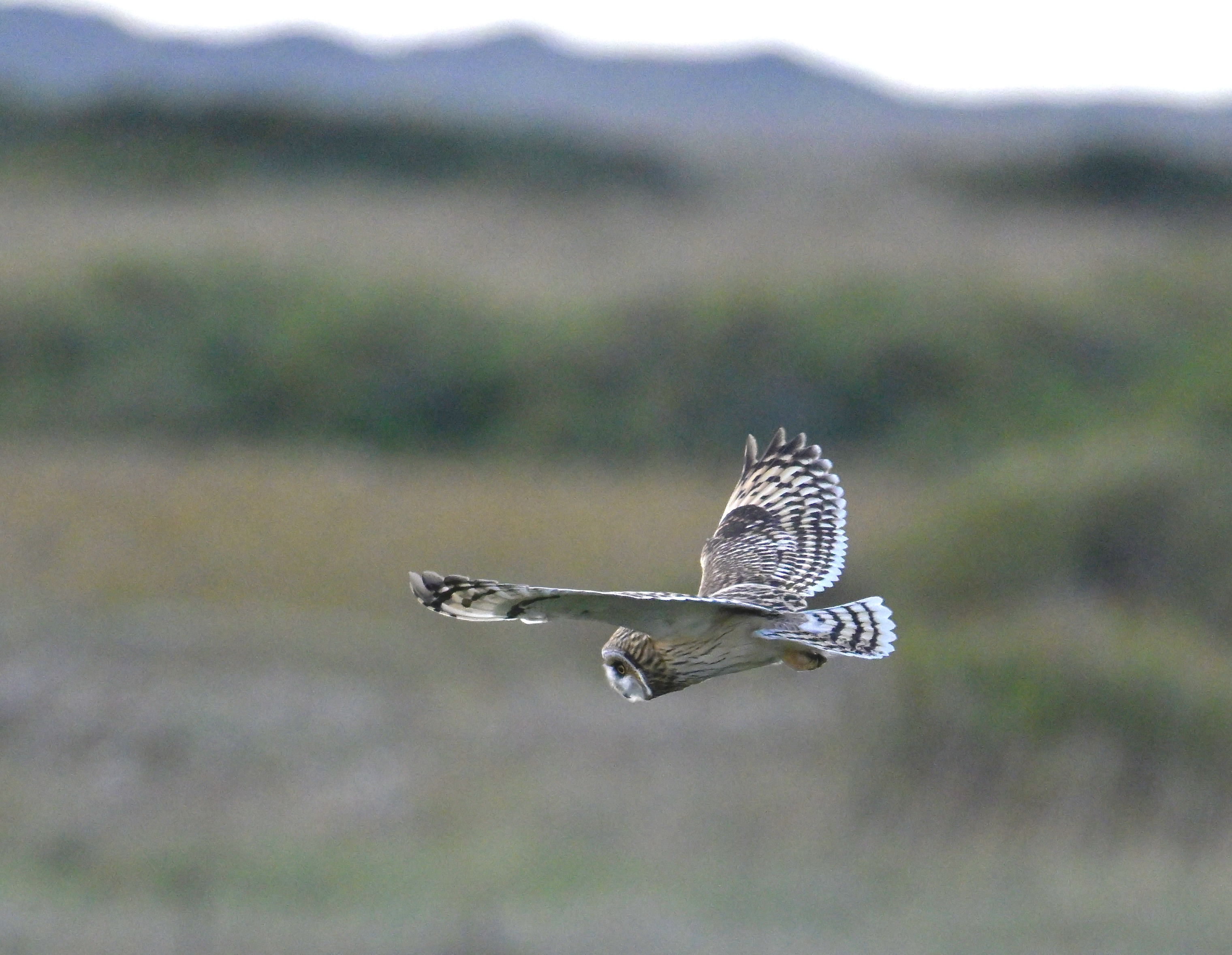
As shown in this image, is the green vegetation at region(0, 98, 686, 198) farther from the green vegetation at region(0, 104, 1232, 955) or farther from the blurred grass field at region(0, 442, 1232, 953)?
the blurred grass field at region(0, 442, 1232, 953)

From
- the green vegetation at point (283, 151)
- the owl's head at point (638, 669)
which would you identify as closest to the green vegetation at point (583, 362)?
the green vegetation at point (283, 151)

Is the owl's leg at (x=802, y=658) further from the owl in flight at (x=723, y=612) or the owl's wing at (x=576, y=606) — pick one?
the owl's wing at (x=576, y=606)

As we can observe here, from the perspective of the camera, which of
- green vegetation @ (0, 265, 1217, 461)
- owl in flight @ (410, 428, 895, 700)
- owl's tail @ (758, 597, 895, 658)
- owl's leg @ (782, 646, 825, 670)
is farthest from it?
green vegetation @ (0, 265, 1217, 461)

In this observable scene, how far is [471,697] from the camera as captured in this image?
1465 centimetres

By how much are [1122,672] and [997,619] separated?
5.63 ft

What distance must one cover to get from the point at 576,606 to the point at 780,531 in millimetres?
1436

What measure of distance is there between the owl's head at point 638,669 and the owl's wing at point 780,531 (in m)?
0.23

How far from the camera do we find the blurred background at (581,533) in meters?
11.8

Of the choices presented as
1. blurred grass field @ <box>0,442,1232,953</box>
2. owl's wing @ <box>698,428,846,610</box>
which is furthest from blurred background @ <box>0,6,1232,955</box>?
owl's wing @ <box>698,428,846,610</box>

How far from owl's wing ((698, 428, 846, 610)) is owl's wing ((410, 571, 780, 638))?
411 millimetres

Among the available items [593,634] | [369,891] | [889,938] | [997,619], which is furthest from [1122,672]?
[369,891]

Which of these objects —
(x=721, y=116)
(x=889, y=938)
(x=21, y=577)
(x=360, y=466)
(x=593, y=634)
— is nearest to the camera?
(x=889, y=938)

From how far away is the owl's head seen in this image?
122 inches

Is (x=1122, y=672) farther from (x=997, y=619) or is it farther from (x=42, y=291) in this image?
(x=42, y=291)
